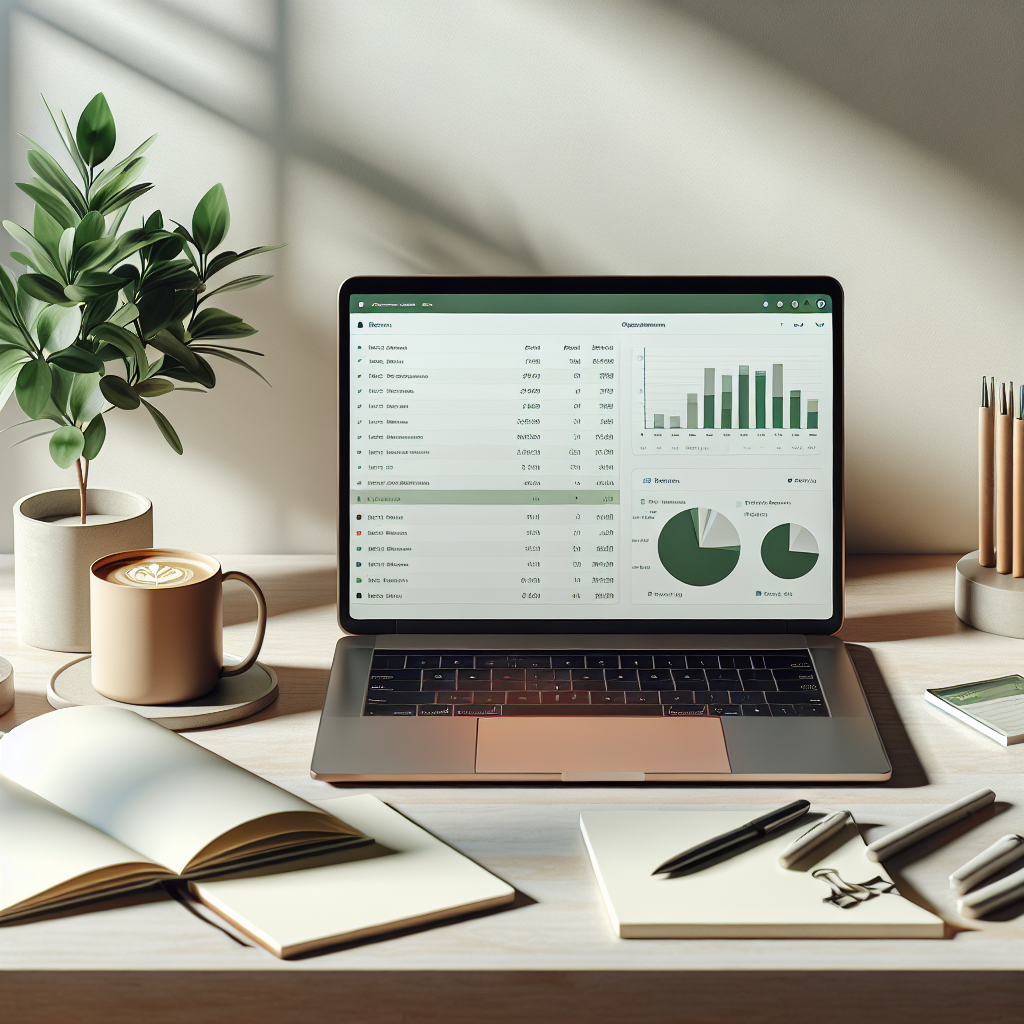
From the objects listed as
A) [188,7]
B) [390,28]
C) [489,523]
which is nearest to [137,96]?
[188,7]

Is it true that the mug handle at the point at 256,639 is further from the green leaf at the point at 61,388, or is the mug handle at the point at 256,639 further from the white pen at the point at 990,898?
the white pen at the point at 990,898

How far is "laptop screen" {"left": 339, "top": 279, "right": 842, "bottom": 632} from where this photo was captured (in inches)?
37.6

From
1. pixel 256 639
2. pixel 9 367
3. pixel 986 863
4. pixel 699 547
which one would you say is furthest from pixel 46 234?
pixel 986 863

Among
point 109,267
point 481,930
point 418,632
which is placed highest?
point 109,267

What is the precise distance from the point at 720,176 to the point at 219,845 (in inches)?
34.2

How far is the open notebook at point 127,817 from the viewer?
58 cm

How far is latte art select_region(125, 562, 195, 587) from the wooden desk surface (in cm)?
12

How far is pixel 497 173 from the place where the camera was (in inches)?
45.6

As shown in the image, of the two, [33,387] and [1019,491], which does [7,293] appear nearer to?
[33,387]

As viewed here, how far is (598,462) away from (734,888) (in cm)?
45

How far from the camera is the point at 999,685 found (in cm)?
86

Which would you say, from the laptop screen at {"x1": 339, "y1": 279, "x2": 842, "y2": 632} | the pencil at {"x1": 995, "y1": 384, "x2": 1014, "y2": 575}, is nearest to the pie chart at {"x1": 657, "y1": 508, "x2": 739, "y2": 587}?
the laptop screen at {"x1": 339, "y1": 279, "x2": 842, "y2": 632}

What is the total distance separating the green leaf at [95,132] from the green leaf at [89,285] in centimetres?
15

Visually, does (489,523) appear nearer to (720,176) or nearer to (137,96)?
(720,176)
